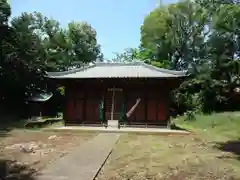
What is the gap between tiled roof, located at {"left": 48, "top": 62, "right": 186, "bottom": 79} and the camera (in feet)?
55.1

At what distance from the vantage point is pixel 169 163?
7.80 metres

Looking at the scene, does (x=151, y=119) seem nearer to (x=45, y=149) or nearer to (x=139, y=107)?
(x=139, y=107)

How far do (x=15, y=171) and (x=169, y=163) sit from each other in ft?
13.1

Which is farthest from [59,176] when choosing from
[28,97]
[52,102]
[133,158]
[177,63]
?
[177,63]

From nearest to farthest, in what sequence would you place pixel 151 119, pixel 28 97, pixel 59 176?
pixel 59 176
pixel 151 119
pixel 28 97

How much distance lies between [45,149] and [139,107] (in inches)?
328

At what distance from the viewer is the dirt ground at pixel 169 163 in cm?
648

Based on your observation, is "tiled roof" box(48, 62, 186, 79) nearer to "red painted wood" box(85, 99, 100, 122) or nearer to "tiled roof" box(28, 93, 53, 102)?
"red painted wood" box(85, 99, 100, 122)

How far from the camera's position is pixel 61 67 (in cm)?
3909

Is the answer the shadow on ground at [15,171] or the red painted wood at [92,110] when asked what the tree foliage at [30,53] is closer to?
the red painted wood at [92,110]

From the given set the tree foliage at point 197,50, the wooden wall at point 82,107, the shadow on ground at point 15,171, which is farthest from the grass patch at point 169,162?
the tree foliage at point 197,50

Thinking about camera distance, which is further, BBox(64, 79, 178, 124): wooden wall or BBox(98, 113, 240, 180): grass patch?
BBox(64, 79, 178, 124): wooden wall

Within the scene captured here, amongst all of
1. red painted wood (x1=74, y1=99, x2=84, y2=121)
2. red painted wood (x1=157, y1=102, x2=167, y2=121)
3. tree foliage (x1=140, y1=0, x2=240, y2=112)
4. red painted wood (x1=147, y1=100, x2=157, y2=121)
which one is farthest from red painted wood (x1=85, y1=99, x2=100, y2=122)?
tree foliage (x1=140, y1=0, x2=240, y2=112)

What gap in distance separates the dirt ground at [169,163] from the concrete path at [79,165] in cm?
25
